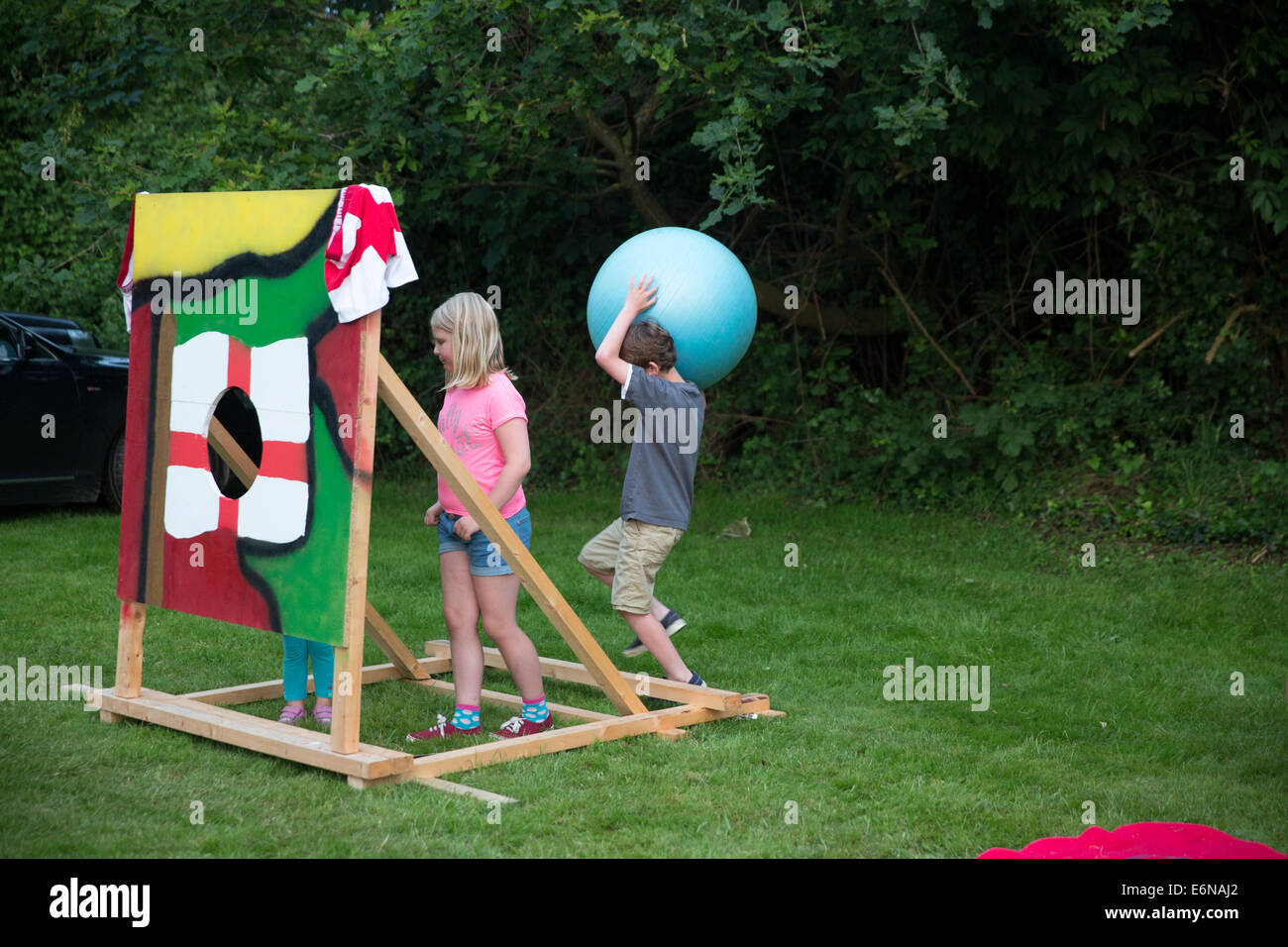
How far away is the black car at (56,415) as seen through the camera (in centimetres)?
982

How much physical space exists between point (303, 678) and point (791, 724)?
1.96 m

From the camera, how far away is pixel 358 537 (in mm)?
4418

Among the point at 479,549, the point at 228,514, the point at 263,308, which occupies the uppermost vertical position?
the point at 263,308

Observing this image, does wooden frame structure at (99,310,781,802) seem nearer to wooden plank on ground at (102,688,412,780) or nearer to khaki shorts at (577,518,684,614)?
wooden plank on ground at (102,688,412,780)

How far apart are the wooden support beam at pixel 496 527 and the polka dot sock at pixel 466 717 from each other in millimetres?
477

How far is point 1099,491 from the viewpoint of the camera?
9.56 meters

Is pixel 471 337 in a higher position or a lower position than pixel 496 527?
higher

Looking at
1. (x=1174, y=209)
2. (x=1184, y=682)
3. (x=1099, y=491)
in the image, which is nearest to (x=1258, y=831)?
(x=1184, y=682)

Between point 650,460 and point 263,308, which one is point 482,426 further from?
point 263,308

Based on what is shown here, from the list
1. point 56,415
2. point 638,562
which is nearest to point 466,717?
point 638,562

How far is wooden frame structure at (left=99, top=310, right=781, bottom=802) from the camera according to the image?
4.41m

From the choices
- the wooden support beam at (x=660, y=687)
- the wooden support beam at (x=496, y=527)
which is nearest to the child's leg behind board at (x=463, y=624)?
the wooden support beam at (x=496, y=527)

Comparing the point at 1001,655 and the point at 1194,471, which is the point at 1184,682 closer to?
the point at 1001,655

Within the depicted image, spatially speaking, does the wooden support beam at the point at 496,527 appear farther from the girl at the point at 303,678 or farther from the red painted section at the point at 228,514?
the girl at the point at 303,678
